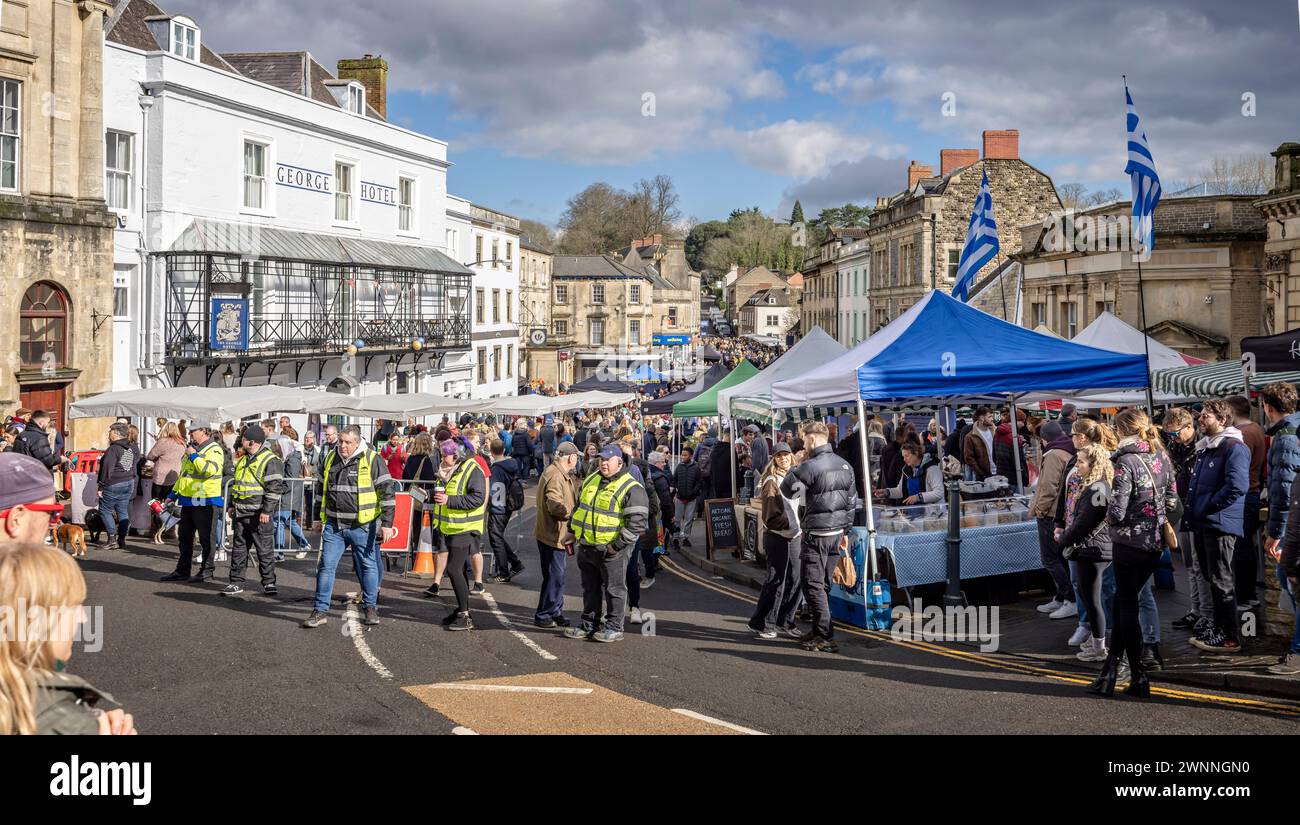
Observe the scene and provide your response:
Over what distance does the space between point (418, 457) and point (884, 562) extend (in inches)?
270

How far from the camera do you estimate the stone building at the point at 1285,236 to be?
24.3 metres

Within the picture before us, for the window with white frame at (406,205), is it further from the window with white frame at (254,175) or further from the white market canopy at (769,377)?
the white market canopy at (769,377)

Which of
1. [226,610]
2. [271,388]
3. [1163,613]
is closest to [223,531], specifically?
[271,388]

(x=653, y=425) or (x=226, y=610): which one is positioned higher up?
(x=653, y=425)

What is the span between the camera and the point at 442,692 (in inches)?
324

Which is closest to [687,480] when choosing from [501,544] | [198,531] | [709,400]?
[501,544]

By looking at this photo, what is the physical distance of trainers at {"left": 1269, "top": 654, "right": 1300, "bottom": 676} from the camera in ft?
26.0

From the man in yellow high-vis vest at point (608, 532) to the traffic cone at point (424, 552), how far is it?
4.99m

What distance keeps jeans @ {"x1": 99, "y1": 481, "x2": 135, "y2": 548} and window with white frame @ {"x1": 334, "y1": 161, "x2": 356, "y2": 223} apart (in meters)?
17.6

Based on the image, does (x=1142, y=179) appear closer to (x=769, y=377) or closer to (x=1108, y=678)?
(x=1108, y=678)

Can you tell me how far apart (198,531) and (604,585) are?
19.5 feet

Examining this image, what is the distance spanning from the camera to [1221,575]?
884 centimetres

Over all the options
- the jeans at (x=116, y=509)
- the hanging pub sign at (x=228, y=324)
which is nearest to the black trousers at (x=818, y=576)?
the jeans at (x=116, y=509)
